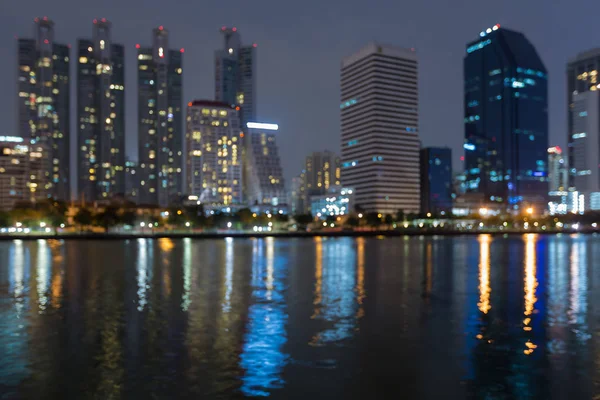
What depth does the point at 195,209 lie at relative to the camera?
189250mm

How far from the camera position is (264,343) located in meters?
20.2

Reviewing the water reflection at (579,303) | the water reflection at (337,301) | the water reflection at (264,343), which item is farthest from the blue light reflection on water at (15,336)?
the water reflection at (579,303)

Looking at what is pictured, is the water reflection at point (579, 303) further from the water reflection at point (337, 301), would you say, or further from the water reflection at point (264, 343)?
the water reflection at point (264, 343)

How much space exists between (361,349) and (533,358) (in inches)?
223

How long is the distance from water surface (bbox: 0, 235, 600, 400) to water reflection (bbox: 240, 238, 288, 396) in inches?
3.2

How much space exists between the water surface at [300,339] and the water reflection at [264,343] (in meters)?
0.08

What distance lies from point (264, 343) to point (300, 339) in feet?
4.82

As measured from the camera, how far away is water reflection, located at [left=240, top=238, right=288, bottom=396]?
15438 millimetres

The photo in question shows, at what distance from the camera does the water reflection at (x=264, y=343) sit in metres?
15.4

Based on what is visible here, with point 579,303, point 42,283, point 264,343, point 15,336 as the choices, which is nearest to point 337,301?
point 264,343

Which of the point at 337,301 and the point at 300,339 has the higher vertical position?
the point at 300,339

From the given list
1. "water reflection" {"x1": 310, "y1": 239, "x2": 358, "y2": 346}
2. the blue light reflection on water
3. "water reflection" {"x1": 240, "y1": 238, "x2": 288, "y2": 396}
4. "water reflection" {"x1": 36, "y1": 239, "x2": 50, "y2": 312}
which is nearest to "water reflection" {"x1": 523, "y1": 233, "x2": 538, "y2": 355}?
"water reflection" {"x1": 310, "y1": 239, "x2": 358, "y2": 346}

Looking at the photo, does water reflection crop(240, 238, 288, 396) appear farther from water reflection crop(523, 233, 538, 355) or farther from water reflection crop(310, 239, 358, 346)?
water reflection crop(523, 233, 538, 355)

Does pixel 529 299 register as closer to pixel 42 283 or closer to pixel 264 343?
pixel 264 343
